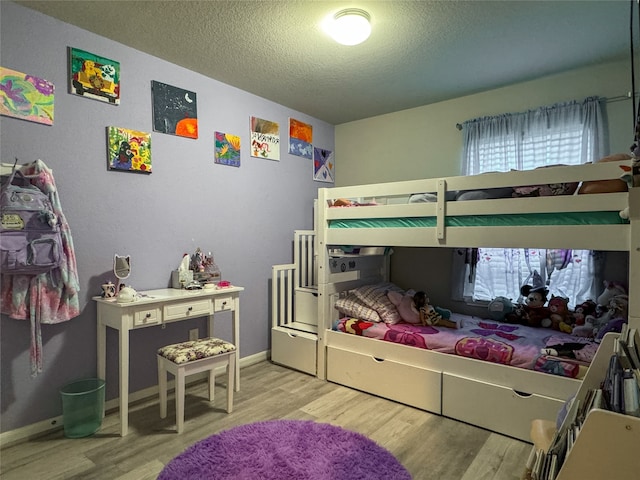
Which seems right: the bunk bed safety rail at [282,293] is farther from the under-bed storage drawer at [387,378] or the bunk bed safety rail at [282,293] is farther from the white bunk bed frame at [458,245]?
the under-bed storage drawer at [387,378]

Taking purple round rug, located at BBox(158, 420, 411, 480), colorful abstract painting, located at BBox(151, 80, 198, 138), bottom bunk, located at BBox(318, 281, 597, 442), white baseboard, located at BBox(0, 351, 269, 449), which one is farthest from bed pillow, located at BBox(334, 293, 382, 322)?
colorful abstract painting, located at BBox(151, 80, 198, 138)

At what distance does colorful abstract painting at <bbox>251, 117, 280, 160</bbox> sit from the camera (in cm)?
330

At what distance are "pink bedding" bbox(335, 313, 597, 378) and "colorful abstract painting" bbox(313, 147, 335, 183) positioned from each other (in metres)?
1.67

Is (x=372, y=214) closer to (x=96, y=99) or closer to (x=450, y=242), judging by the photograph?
(x=450, y=242)

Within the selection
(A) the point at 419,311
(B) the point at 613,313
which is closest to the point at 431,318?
(A) the point at 419,311

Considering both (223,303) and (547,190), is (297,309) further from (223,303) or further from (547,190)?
(547,190)

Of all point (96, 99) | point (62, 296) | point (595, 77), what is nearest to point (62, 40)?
point (96, 99)

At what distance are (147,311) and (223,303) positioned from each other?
53cm

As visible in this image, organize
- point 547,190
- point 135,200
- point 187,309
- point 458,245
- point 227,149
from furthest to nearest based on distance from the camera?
point 227,149 → point 135,200 → point 187,309 → point 458,245 → point 547,190

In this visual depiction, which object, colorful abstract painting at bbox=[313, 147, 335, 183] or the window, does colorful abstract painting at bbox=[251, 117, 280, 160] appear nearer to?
colorful abstract painting at bbox=[313, 147, 335, 183]

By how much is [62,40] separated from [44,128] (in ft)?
1.77

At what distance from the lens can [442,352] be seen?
2.42 meters

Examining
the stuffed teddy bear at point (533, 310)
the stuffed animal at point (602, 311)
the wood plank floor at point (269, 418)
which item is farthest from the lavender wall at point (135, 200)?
the stuffed animal at point (602, 311)

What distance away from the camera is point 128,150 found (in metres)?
2.50
